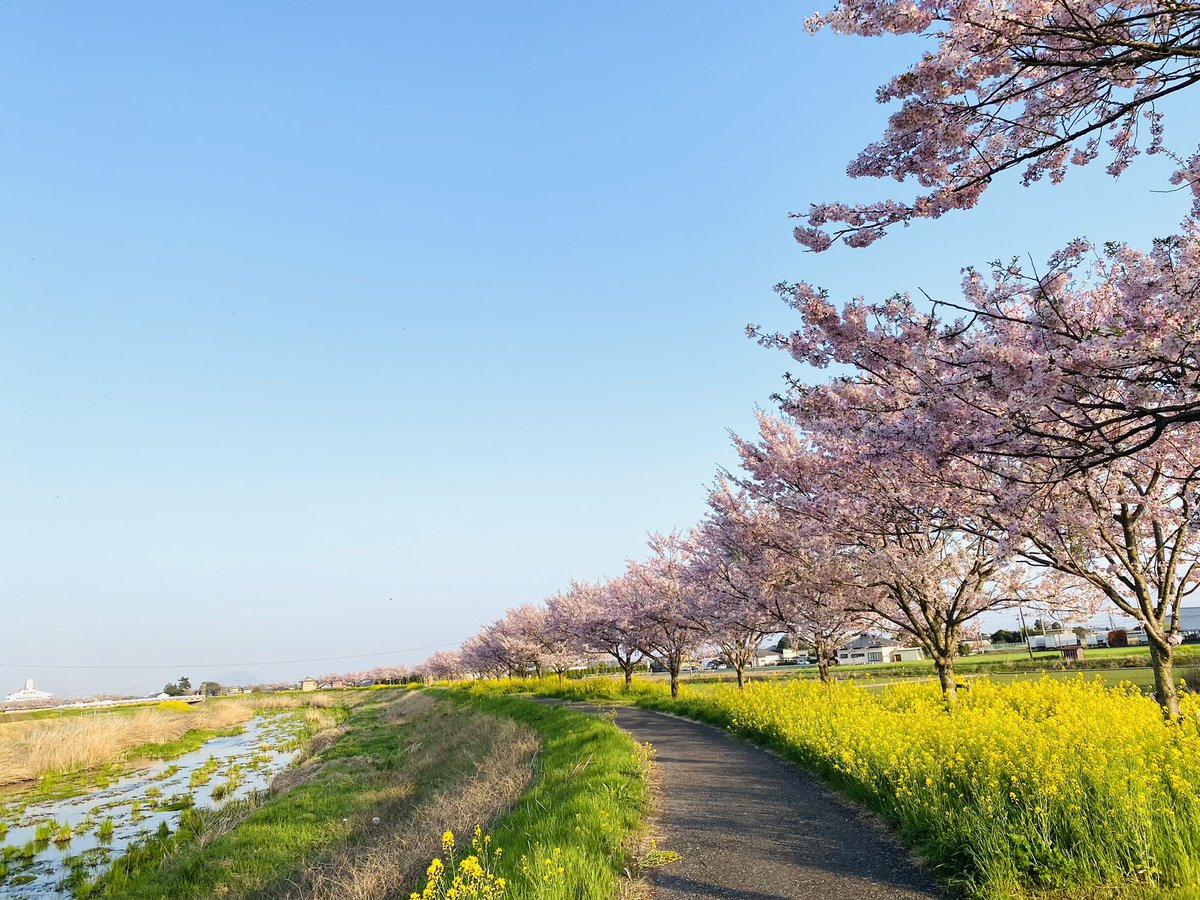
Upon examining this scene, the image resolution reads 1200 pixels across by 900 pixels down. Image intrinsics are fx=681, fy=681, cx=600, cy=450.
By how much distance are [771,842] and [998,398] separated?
220 inches

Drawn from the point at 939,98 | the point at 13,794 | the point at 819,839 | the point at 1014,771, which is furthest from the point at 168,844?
the point at 939,98

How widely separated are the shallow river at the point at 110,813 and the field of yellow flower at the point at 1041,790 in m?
16.1

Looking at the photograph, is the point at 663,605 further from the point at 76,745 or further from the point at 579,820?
the point at 76,745

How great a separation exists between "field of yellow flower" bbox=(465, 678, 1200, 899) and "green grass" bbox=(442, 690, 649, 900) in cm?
318

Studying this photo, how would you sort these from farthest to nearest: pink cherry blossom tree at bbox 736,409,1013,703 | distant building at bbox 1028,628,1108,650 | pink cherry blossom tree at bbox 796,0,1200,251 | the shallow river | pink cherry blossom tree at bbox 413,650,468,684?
pink cherry blossom tree at bbox 413,650,468,684 → distant building at bbox 1028,628,1108,650 → the shallow river → pink cherry blossom tree at bbox 736,409,1013,703 → pink cherry blossom tree at bbox 796,0,1200,251

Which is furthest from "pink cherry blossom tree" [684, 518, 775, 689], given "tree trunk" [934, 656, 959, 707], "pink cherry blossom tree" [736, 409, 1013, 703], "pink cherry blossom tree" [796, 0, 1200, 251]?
"pink cherry blossom tree" [796, 0, 1200, 251]

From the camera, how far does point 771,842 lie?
7973 millimetres

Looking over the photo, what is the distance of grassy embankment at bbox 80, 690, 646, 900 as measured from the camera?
26.5ft

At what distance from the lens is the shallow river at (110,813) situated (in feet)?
50.6

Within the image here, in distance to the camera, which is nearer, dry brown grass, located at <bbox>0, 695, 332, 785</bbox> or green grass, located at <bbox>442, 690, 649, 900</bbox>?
green grass, located at <bbox>442, 690, 649, 900</bbox>

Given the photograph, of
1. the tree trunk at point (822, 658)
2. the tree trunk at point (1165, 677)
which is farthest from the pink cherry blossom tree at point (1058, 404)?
the tree trunk at point (822, 658)

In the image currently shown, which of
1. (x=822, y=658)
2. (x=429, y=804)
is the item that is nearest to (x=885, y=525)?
(x=822, y=658)

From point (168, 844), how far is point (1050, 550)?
19784 mm

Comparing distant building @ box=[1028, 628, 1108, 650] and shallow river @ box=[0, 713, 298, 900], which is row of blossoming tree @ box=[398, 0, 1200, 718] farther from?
distant building @ box=[1028, 628, 1108, 650]
